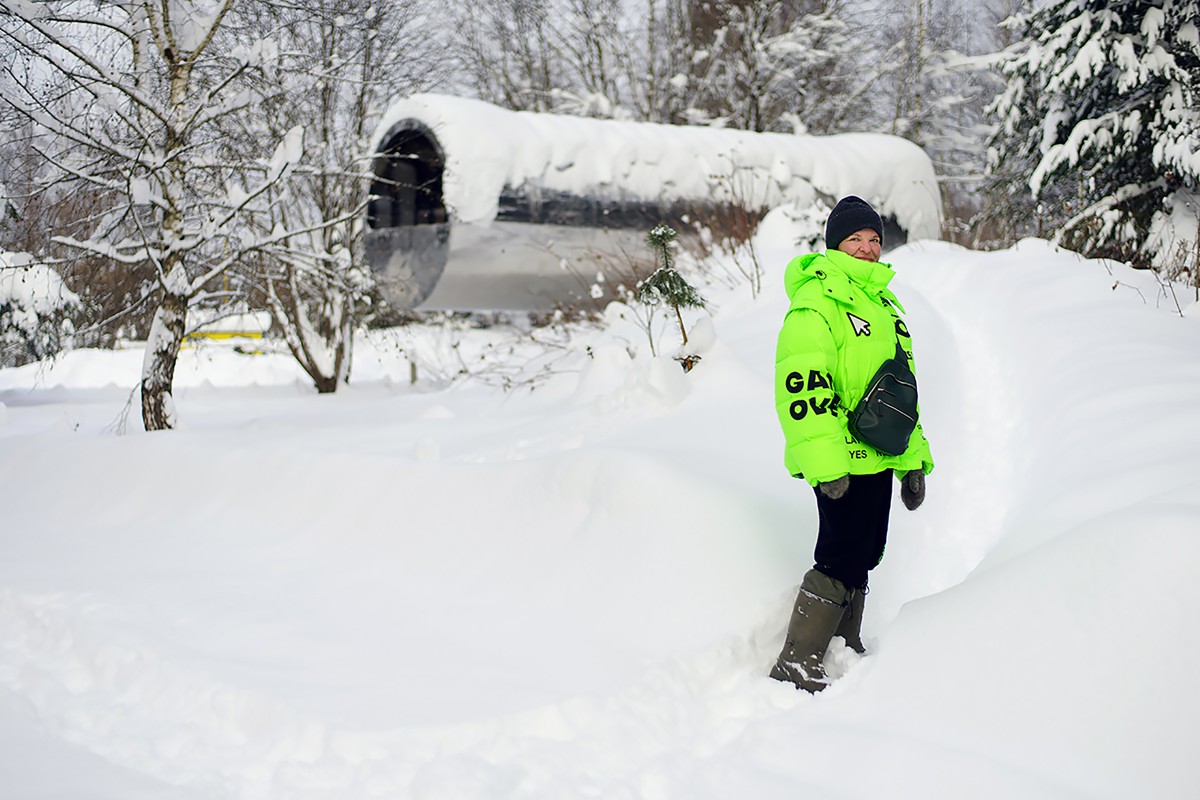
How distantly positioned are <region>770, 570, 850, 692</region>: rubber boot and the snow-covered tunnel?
533 centimetres

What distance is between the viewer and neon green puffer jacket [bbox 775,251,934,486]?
271cm

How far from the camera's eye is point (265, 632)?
3318 mm

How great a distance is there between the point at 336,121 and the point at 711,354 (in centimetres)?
709

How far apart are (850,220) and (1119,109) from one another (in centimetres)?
665

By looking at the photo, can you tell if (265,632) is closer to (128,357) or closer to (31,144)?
(31,144)

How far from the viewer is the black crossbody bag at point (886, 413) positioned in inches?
110

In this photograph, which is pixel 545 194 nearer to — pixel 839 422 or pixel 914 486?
pixel 914 486

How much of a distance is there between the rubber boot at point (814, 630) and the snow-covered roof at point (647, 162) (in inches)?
275

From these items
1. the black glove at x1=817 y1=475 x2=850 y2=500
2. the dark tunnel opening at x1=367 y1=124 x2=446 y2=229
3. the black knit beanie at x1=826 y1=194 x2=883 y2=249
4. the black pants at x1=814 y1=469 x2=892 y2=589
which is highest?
the dark tunnel opening at x1=367 y1=124 x2=446 y2=229

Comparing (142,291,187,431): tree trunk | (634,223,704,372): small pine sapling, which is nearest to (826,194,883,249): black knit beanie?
(634,223,704,372): small pine sapling

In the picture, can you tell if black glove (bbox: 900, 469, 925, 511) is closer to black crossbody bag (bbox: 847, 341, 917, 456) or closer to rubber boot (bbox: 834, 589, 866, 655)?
black crossbody bag (bbox: 847, 341, 917, 456)

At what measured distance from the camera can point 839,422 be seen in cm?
276

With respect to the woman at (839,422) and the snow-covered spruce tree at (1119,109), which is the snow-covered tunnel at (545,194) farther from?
the woman at (839,422)

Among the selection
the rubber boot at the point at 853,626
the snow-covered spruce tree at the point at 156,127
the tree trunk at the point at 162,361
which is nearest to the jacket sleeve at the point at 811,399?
the rubber boot at the point at 853,626
